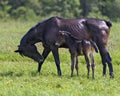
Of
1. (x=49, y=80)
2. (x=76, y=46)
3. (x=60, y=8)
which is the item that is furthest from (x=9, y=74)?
(x=60, y=8)

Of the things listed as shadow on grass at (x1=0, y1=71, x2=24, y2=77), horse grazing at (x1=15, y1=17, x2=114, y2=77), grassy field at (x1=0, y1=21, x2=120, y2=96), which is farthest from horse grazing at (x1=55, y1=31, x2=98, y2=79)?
shadow on grass at (x1=0, y1=71, x2=24, y2=77)

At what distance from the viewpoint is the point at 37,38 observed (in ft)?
40.7

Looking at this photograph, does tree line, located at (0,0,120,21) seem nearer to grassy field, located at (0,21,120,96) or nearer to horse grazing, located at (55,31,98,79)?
grassy field, located at (0,21,120,96)

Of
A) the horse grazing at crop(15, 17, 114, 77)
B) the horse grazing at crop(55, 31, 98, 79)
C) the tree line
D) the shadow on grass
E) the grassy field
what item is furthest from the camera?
the tree line

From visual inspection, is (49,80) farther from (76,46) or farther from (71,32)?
(71,32)

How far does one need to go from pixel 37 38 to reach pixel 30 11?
43184 millimetres

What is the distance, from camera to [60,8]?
57.3 metres

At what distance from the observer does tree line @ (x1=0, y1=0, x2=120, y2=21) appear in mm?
54719

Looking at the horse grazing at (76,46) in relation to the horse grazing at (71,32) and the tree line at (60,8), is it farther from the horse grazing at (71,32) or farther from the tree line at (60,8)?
the tree line at (60,8)

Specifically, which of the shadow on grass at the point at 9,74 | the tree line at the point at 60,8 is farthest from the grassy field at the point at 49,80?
the tree line at the point at 60,8

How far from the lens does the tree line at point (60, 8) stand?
54719mm

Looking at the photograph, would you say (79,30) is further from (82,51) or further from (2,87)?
(2,87)

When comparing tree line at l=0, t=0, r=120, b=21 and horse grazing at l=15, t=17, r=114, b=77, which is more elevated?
horse grazing at l=15, t=17, r=114, b=77

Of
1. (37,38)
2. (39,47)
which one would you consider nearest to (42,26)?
(37,38)
